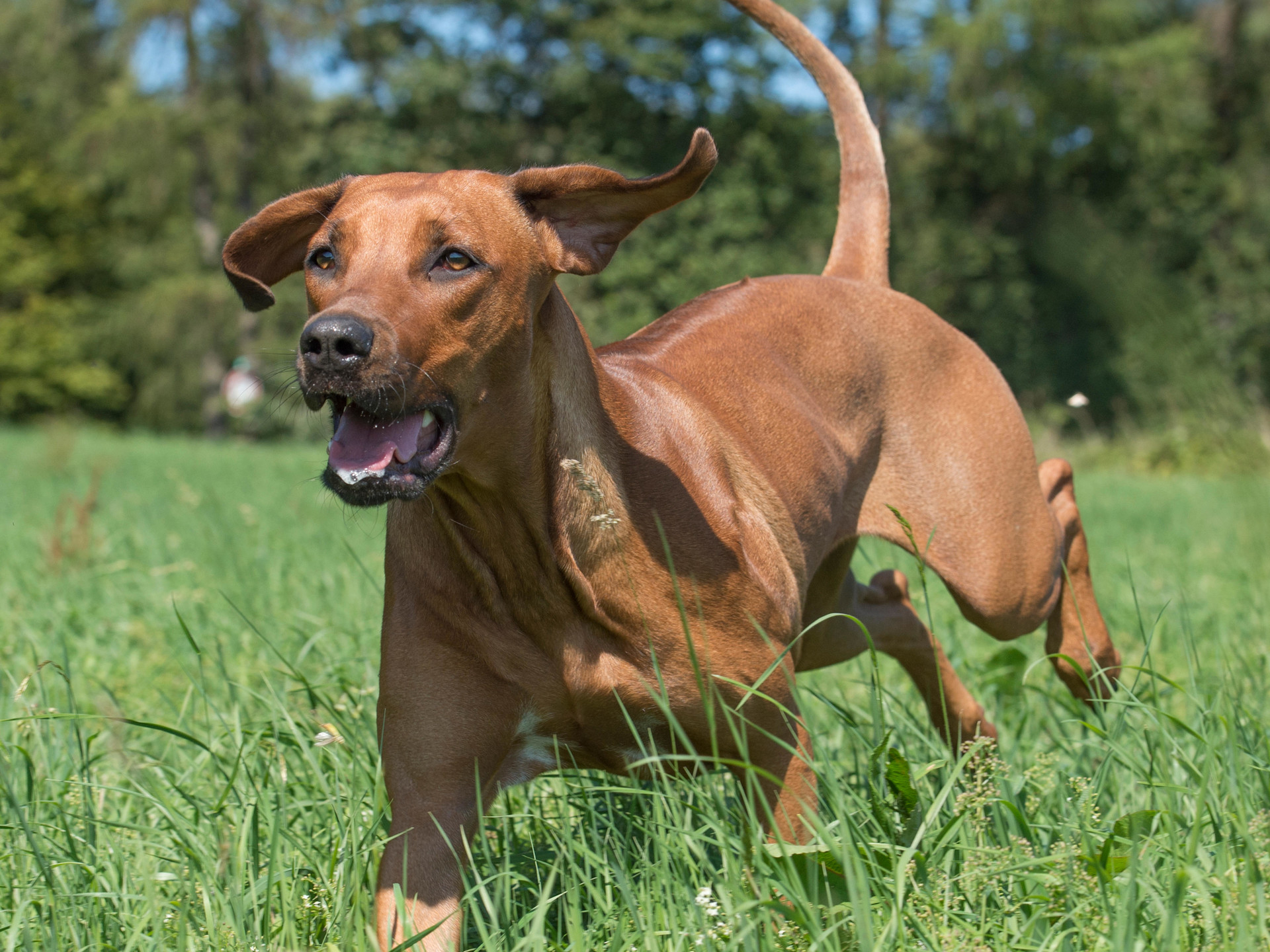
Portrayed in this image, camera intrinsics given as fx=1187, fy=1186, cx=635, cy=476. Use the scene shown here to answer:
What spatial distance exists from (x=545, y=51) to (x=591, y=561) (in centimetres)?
2771

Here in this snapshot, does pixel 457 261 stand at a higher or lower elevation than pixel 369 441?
higher

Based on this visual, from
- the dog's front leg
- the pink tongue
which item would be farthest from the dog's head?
the dog's front leg

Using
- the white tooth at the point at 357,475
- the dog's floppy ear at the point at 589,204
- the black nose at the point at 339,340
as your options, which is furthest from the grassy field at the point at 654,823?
the dog's floppy ear at the point at 589,204

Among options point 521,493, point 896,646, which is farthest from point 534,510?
point 896,646

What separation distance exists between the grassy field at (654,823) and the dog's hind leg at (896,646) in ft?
0.36

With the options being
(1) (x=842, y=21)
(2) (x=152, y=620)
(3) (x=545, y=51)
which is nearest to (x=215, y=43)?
(3) (x=545, y=51)

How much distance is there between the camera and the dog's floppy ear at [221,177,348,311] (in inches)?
107

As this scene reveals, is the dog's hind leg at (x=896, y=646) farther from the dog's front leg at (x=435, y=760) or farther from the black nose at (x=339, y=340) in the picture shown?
the black nose at (x=339, y=340)

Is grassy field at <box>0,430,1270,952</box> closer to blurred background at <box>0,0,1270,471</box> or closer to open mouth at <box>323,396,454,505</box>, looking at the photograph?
open mouth at <box>323,396,454,505</box>

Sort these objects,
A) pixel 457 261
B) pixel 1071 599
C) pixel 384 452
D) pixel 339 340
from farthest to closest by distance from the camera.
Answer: pixel 1071 599 → pixel 457 261 → pixel 384 452 → pixel 339 340

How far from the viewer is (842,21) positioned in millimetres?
27234

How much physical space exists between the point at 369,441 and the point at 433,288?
325 millimetres

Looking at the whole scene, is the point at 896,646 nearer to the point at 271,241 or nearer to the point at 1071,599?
the point at 1071,599

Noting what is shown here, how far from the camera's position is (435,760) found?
237cm
